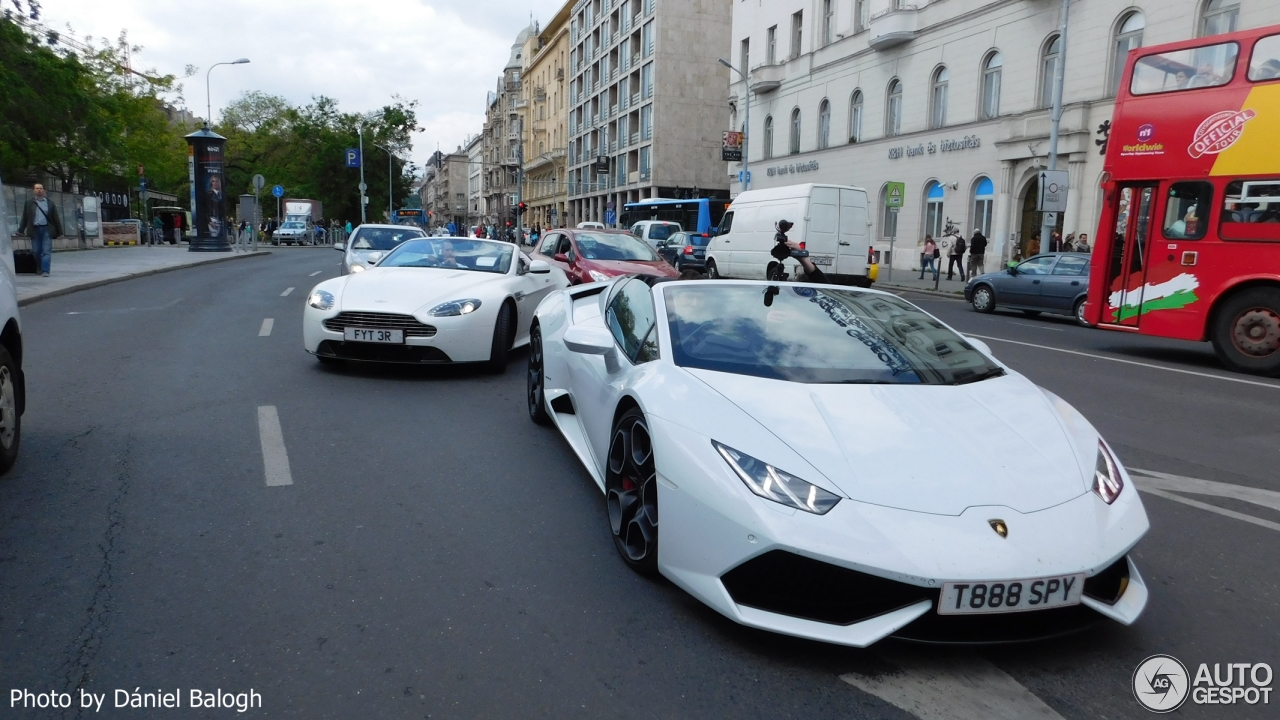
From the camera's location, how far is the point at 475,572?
12.0ft

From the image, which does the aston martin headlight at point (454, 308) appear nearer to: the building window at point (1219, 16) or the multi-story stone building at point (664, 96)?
the building window at point (1219, 16)

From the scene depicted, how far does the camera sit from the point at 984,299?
728 inches

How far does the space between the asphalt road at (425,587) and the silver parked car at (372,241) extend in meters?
9.19

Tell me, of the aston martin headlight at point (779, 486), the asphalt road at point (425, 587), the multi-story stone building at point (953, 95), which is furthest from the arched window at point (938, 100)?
the aston martin headlight at point (779, 486)

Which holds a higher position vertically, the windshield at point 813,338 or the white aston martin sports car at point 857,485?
the windshield at point 813,338

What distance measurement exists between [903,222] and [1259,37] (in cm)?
2459

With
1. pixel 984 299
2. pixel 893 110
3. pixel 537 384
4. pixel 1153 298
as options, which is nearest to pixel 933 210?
pixel 893 110

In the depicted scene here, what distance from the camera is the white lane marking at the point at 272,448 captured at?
4.88m

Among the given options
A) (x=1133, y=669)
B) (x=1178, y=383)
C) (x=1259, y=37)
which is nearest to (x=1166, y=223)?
(x=1259, y=37)

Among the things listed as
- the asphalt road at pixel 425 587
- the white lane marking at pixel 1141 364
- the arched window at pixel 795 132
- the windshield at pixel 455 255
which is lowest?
the asphalt road at pixel 425 587

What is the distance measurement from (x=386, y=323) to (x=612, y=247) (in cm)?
742

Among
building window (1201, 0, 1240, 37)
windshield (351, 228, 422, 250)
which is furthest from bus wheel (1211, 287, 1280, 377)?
building window (1201, 0, 1240, 37)

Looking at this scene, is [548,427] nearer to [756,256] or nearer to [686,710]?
[686,710]

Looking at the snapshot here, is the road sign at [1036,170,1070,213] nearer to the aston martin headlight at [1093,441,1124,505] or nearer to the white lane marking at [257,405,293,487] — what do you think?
the white lane marking at [257,405,293,487]
